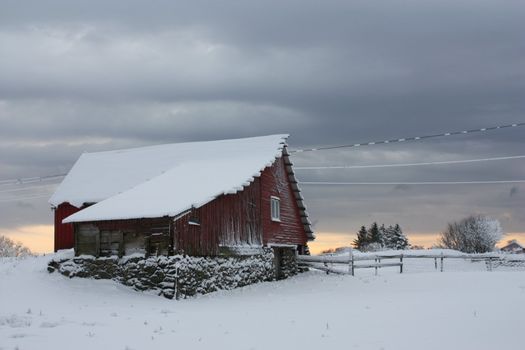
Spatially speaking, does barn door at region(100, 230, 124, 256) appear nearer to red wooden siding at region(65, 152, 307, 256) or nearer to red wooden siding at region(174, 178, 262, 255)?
red wooden siding at region(65, 152, 307, 256)

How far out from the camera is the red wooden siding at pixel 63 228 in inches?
1468

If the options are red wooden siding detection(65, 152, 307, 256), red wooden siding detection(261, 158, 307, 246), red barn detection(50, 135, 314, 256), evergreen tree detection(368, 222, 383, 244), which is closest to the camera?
red wooden siding detection(65, 152, 307, 256)

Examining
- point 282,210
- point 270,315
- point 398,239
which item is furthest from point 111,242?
point 398,239

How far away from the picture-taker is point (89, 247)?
28.8 meters

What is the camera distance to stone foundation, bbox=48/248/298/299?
84.7 feet

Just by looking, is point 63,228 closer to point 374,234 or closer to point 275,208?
point 275,208

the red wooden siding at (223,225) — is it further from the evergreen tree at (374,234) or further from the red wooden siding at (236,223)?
the evergreen tree at (374,234)

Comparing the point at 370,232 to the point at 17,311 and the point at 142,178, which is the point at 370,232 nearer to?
the point at 142,178

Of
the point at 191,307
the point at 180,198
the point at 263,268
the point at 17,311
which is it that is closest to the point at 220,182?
the point at 180,198

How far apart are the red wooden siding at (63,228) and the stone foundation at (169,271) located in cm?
764

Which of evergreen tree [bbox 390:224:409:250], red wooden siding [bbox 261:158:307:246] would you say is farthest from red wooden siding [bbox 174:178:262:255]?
evergreen tree [bbox 390:224:409:250]

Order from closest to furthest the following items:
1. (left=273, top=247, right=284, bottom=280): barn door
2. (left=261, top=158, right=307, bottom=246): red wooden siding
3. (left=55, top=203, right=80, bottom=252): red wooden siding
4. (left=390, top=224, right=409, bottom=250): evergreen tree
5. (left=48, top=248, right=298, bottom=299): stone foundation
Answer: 1. (left=48, top=248, right=298, bottom=299): stone foundation
2. (left=261, top=158, right=307, bottom=246): red wooden siding
3. (left=273, top=247, right=284, bottom=280): barn door
4. (left=55, top=203, right=80, bottom=252): red wooden siding
5. (left=390, top=224, right=409, bottom=250): evergreen tree

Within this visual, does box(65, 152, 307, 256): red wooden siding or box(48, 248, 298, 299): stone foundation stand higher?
box(65, 152, 307, 256): red wooden siding

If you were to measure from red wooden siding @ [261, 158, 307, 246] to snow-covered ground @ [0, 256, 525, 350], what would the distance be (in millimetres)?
4106
